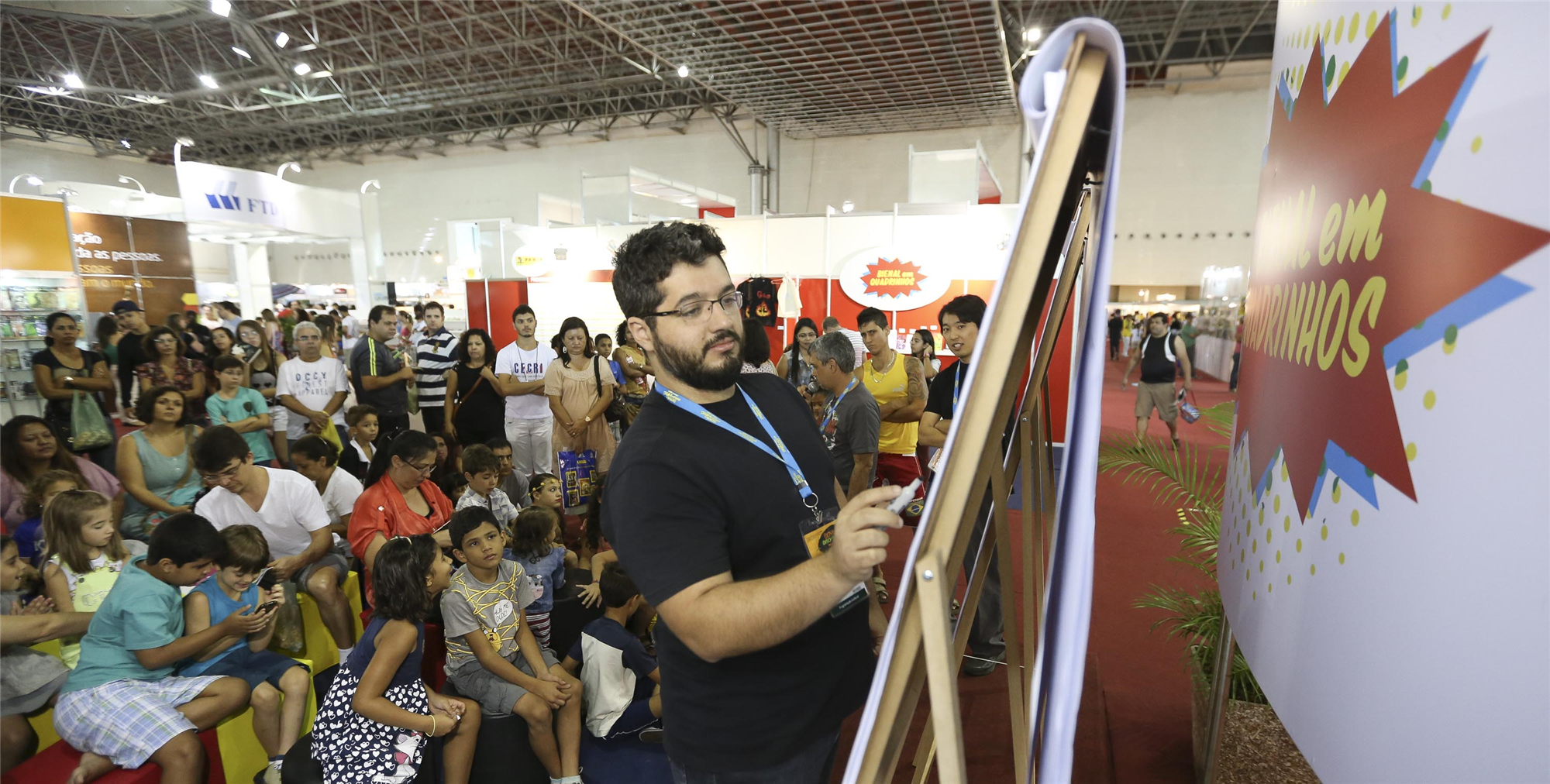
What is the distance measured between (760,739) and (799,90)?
12.1 m

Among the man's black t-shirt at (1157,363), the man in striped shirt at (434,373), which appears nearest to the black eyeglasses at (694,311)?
the man in striped shirt at (434,373)

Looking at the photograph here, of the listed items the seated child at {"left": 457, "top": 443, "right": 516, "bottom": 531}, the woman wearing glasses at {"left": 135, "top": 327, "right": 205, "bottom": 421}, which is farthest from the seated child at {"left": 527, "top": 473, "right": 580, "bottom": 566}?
the woman wearing glasses at {"left": 135, "top": 327, "right": 205, "bottom": 421}

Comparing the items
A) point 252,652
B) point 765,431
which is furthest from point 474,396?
point 765,431

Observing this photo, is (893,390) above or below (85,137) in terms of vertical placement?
below

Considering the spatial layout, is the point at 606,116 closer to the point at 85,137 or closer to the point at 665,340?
the point at 85,137

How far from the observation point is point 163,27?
11625 mm

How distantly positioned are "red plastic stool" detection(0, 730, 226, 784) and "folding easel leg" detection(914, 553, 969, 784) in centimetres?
267

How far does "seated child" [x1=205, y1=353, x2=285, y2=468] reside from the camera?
438 cm

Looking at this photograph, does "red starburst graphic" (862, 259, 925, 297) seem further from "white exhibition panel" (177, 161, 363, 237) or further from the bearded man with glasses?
"white exhibition panel" (177, 161, 363, 237)

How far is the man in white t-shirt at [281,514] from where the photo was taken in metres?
2.97

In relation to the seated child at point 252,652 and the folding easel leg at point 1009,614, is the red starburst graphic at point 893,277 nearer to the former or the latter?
the seated child at point 252,652

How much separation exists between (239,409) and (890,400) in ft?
13.1

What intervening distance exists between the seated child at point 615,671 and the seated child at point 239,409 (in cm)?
271

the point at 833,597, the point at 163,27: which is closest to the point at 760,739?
the point at 833,597
